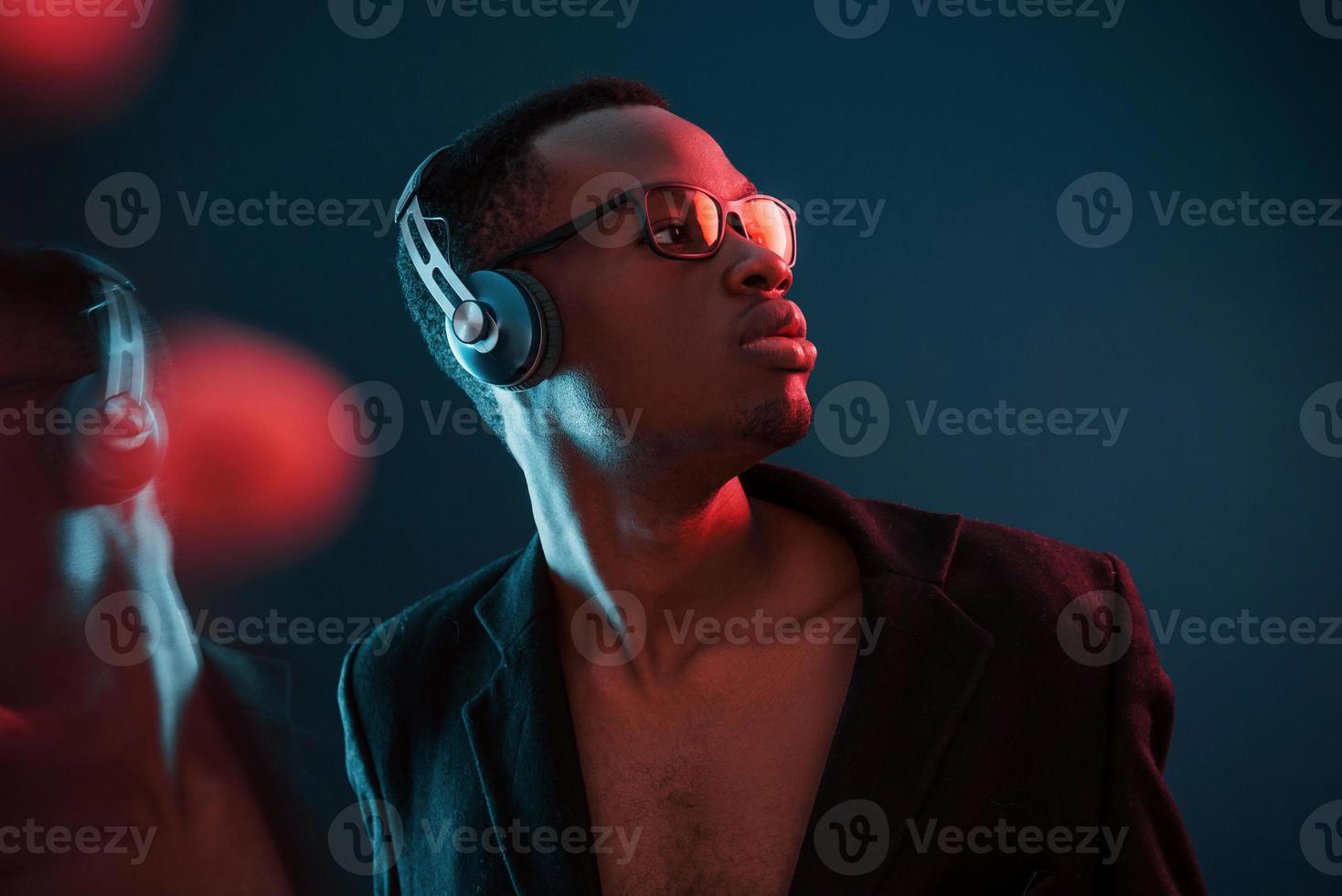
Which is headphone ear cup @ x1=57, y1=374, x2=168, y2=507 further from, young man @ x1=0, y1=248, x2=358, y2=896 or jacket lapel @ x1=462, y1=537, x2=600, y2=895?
jacket lapel @ x1=462, y1=537, x2=600, y2=895

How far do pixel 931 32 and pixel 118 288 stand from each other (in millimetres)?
1618

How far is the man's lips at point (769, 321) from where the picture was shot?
1.60 m

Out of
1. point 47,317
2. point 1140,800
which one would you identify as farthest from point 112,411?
point 1140,800

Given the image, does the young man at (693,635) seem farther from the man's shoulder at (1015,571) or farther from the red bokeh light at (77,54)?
the red bokeh light at (77,54)

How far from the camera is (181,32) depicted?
195 centimetres

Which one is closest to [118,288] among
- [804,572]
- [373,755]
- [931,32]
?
[373,755]

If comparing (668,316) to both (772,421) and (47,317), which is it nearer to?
(772,421)

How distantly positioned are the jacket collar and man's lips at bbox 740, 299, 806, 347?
1.18 feet

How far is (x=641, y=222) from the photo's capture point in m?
1.64

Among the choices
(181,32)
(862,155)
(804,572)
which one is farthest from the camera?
(862,155)

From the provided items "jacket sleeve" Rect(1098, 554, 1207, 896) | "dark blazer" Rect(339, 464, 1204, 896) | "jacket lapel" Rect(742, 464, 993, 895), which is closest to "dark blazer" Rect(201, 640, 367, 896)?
"dark blazer" Rect(339, 464, 1204, 896)

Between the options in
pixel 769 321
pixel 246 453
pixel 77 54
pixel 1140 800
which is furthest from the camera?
pixel 246 453

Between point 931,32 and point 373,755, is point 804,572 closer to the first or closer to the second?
point 373,755

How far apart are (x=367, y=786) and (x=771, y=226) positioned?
4.14 feet
